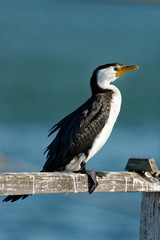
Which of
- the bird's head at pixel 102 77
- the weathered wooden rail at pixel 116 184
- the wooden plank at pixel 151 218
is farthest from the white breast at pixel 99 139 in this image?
the wooden plank at pixel 151 218

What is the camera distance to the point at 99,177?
3586mm

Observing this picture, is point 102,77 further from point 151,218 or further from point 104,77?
point 151,218

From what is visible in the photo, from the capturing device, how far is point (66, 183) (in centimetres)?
329

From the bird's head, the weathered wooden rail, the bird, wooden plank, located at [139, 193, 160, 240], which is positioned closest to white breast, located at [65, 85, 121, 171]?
the bird

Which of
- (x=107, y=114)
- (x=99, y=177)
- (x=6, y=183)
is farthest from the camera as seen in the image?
(x=107, y=114)

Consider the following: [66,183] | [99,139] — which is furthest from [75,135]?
[66,183]

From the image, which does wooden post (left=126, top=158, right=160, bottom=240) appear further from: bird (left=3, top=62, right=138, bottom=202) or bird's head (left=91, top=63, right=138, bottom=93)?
bird's head (left=91, top=63, right=138, bottom=93)

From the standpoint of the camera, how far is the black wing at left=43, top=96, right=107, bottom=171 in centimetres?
459

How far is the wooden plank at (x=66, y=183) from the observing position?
3.02m

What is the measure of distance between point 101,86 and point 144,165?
67.0 inches

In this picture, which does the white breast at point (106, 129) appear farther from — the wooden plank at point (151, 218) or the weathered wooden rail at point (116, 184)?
the wooden plank at point (151, 218)

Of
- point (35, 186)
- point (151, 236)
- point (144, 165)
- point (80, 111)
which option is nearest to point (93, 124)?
point (80, 111)

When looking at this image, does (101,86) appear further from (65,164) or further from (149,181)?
(149,181)

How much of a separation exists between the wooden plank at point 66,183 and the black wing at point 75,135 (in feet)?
3.20
